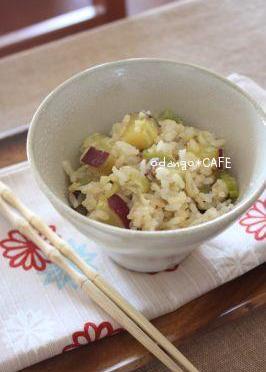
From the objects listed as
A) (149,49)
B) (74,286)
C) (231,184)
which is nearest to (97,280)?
(74,286)

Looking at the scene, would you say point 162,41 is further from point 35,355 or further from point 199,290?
point 35,355

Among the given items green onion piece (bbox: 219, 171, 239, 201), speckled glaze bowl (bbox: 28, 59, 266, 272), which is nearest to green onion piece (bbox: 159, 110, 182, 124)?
speckled glaze bowl (bbox: 28, 59, 266, 272)

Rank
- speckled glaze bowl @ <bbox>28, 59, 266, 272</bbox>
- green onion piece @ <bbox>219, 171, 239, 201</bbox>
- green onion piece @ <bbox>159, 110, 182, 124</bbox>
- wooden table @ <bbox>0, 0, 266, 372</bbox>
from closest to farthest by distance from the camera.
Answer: speckled glaze bowl @ <bbox>28, 59, 266, 272</bbox>
green onion piece @ <bbox>219, 171, 239, 201</bbox>
green onion piece @ <bbox>159, 110, 182, 124</bbox>
wooden table @ <bbox>0, 0, 266, 372</bbox>

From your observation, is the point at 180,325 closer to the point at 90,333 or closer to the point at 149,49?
the point at 90,333

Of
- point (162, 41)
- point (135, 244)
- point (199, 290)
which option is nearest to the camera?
point (135, 244)

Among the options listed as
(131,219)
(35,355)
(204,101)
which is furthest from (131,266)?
(204,101)

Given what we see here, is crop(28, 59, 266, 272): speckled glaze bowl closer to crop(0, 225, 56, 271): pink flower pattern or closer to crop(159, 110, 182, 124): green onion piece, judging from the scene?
crop(159, 110, 182, 124): green onion piece
